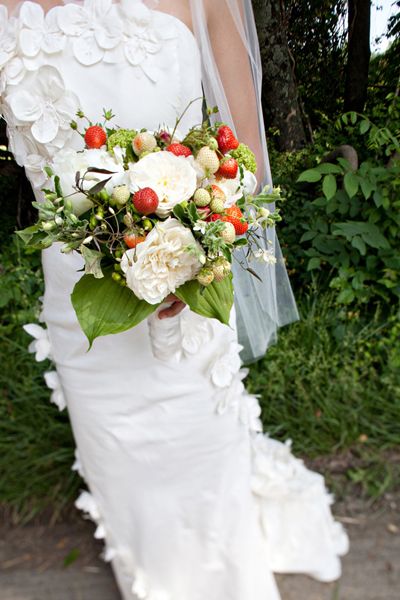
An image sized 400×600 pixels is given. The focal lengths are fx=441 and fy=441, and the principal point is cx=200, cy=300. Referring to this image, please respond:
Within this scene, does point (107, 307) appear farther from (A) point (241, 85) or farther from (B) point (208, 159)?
(A) point (241, 85)

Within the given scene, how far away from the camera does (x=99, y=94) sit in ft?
3.48

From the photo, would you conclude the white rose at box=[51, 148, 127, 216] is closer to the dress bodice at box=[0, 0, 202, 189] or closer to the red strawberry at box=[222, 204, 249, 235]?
the red strawberry at box=[222, 204, 249, 235]

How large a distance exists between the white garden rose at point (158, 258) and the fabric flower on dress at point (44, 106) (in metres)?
0.50

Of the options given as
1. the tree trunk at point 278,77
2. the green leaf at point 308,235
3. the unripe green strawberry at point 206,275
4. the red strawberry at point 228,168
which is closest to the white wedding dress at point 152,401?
the unripe green strawberry at point 206,275

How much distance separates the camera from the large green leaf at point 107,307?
2.77ft

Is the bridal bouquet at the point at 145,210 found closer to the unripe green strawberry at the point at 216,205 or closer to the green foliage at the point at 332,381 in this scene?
the unripe green strawberry at the point at 216,205

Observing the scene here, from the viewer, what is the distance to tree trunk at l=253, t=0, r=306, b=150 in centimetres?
237

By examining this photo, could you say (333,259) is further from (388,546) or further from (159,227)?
(159,227)

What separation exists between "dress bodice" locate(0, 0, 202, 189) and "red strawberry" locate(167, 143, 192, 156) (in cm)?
36

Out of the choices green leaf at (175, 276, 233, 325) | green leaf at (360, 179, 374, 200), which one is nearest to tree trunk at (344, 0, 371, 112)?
green leaf at (360, 179, 374, 200)

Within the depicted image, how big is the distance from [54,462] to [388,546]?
1.51 metres

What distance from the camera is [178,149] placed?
0.76 meters

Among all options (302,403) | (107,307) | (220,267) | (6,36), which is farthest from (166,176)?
(302,403)

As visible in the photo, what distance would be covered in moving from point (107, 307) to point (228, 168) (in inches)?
13.6
